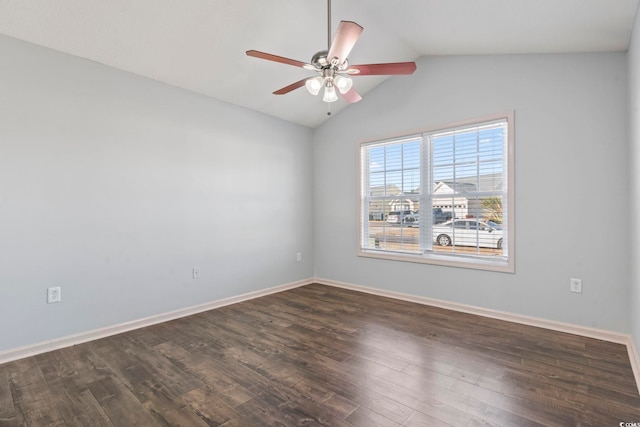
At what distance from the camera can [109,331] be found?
2.97 metres

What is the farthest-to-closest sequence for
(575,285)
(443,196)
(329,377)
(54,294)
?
(443,196), (575,285), (54,294), (329,377)

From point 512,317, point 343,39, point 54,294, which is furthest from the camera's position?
point 512,317

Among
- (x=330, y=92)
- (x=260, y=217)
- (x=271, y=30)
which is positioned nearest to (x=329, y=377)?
(x=330, y=92)

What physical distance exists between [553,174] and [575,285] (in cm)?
106

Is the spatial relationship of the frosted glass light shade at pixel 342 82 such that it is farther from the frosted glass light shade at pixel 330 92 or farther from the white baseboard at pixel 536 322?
the white baseboard at pixel 536 322

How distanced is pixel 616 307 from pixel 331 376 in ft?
8.56

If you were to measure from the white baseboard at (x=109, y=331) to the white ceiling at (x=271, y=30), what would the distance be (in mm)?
2500

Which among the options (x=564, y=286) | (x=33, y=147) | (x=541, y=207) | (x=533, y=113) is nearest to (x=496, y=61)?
(x=533, y=113)

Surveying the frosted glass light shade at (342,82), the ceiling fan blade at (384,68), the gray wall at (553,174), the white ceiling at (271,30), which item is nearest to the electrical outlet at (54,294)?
the white ceiling at (271,30)

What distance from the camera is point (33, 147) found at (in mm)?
2596

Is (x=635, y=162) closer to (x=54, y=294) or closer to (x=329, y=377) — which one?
(x=329, y=377)

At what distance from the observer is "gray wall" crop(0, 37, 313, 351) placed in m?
2.55

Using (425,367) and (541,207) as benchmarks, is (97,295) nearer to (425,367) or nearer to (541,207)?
(425,367)

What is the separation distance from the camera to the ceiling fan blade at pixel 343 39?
1857mm
